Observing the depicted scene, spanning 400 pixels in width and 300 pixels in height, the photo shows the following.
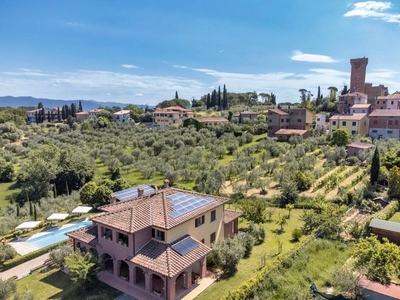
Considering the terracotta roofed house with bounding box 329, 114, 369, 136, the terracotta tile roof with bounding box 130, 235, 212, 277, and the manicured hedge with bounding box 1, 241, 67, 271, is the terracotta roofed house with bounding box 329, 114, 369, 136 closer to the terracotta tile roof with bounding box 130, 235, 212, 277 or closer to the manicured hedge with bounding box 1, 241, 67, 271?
the terracotta tile roof with bounding box 130, 235, 212, 277

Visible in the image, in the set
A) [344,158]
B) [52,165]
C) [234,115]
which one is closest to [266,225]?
[344,158]

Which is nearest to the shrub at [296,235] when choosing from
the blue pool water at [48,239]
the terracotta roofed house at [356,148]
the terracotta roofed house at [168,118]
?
the blue pool water at [48,239]

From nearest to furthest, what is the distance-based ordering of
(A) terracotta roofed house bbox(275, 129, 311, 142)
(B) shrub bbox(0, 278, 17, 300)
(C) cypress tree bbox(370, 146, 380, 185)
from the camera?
(B) shrub bbox(0, 278, 17, 300) < (C) cypress tree bbox(370, 146, 380, 185) < (A) terracotta roofed house bbox(275, 129, 311, 142)

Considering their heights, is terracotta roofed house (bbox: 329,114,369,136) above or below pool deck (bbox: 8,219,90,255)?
above

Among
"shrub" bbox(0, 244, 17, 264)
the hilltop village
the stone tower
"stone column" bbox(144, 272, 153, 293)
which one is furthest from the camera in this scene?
the stone tower

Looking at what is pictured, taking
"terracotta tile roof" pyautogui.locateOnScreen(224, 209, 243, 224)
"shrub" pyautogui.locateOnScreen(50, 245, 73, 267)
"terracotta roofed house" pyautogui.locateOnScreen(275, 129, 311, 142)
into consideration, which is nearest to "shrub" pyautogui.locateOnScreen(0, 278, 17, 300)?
"shrub" pyautogui.locateOnScreen(50, 245, 73, 267)

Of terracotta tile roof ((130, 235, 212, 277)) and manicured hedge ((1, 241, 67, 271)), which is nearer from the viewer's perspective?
terracotta tile roof ((130, 235, 212, 277))

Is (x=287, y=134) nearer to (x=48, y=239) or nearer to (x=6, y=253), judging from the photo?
(x=48, y=239)
